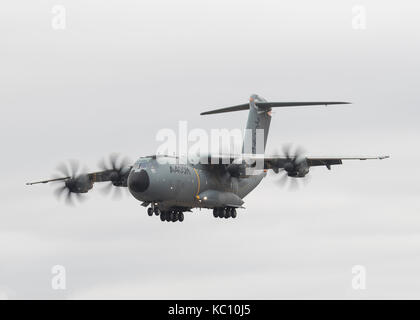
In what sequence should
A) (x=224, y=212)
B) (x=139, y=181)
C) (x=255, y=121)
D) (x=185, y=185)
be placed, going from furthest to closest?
1. (x=255, y=121)
2. (x=224, y=212)
3. (x=185, y=185)
4. (x=139, y=181)

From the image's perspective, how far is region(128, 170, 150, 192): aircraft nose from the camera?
5242 centimetres

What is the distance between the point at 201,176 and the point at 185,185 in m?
2.01

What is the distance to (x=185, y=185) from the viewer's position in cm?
5522

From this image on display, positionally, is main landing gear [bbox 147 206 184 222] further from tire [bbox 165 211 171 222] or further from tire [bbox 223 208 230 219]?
tire [bbox 223 208 230 219]

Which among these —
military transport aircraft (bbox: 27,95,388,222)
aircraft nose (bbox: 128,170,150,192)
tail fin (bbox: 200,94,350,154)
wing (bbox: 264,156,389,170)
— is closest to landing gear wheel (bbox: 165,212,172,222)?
military transport aircraft (bbox: 27,95,388,222)

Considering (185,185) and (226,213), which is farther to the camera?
(226,213)

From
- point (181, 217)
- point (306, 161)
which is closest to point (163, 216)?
point (181, 217)

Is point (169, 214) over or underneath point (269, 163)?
underneath

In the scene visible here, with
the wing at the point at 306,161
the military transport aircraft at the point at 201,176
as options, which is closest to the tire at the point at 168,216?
the military transport aircraft at the point at 201,176

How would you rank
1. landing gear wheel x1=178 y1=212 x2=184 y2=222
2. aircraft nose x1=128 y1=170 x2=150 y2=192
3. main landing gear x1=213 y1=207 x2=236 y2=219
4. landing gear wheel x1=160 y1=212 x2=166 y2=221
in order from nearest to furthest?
aircraft nose x1=128 y1=170 x2=150 y2=192
landing gear wheel x1=160 y1=212 x2=166 y2=221
landing gear wheel x1=178 y1=212 x2=184 y2=222
main landing gear x1=213 y1=207 x2=236 y2=219

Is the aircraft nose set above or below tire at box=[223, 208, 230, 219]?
above

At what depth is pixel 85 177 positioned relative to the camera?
189 feet

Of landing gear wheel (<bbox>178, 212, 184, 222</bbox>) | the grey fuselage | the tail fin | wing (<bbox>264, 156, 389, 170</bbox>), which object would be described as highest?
the tail fin

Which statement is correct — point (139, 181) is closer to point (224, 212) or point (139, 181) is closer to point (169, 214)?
point (169, 214)
